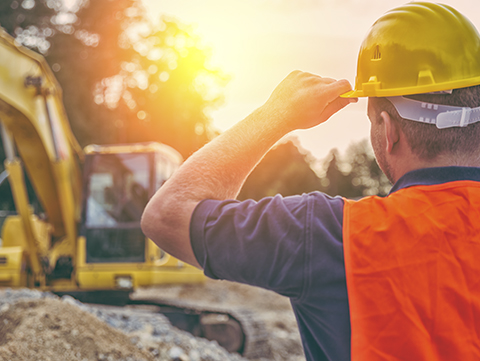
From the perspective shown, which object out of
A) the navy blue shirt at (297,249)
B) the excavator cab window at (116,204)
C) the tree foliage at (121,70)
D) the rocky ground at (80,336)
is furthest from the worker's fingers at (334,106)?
the tree foliage at (121,70)

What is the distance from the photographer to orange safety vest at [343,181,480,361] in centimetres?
102

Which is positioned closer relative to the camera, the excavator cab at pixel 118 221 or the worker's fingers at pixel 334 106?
the worker's fingers at pixel 334 106

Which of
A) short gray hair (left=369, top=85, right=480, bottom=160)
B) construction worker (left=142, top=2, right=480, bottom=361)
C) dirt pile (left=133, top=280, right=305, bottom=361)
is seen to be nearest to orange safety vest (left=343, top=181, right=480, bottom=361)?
construction worker (left=142, top=2, right=480, bottom=361)

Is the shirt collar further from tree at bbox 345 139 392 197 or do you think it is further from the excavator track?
tree at bbox 345 139 392 197

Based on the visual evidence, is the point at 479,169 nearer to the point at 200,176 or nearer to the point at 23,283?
the point at 200,176

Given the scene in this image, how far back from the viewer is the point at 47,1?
2523 cm

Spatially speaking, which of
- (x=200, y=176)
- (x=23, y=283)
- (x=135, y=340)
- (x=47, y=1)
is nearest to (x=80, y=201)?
(x=23, y=283)

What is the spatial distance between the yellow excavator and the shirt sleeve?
5787mm

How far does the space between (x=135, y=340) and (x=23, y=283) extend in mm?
2830

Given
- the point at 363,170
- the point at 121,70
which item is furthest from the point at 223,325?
the point at 363,170

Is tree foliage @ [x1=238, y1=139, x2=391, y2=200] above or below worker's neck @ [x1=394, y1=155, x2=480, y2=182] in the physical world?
below

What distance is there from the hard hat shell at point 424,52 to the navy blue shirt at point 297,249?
0.72 feet

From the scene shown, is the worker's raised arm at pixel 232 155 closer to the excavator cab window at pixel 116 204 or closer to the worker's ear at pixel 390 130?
the worker's ear at pixel 390 130

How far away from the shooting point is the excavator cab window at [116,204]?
702cm
